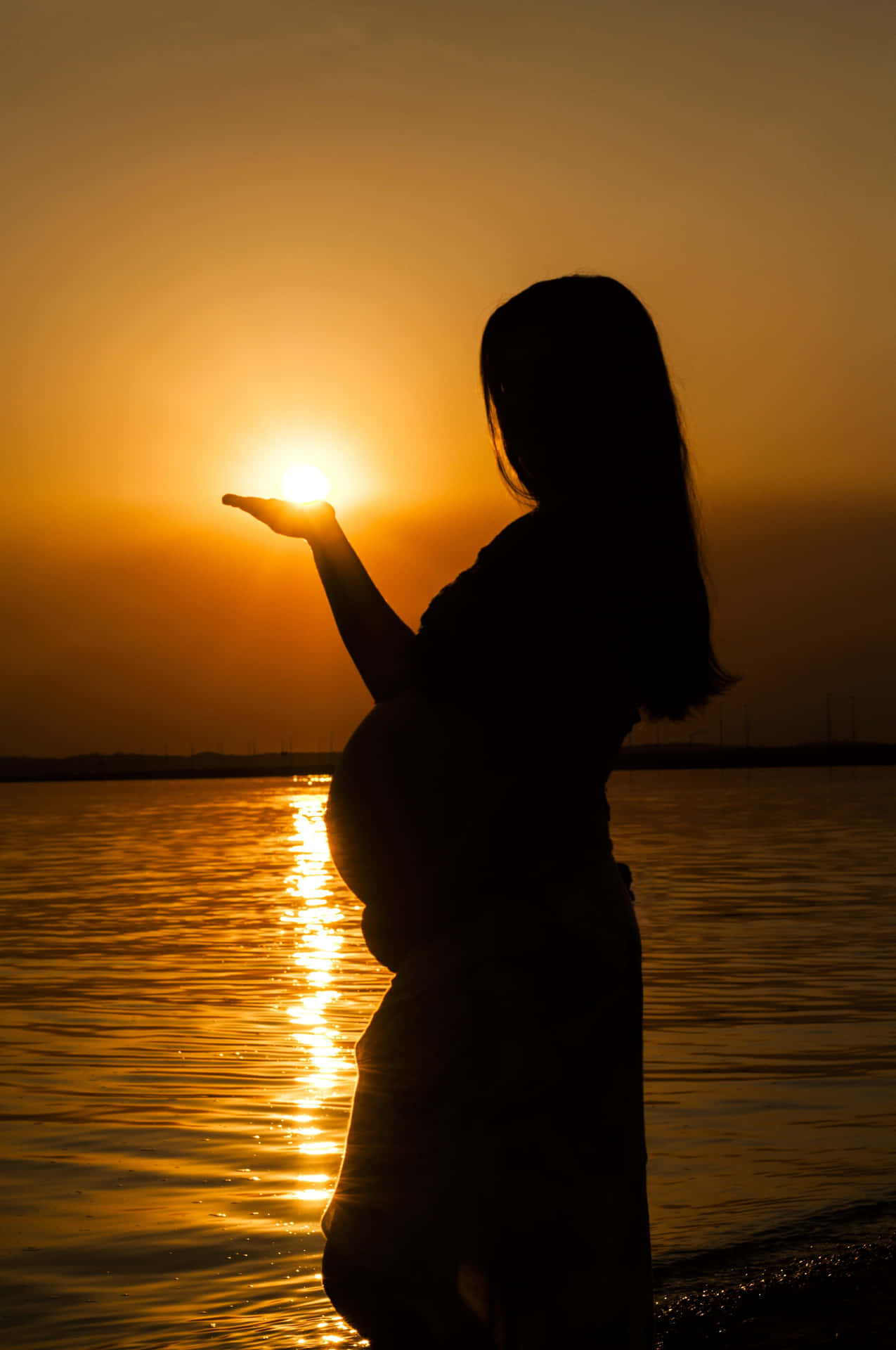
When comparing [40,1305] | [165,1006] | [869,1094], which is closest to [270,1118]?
[40,1305]

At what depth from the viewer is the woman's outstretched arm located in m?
1.83

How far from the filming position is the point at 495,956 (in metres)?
1.78

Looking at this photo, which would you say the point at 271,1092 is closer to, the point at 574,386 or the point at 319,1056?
the point at 319,1056

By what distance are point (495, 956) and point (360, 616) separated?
0.43m

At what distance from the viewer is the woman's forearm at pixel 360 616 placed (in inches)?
72.1

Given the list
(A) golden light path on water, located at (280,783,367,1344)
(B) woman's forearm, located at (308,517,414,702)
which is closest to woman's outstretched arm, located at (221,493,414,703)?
(B) woman's forearm, located at (308,517,414,702)

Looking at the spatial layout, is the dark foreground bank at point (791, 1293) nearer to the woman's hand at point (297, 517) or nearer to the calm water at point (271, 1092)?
the calm water at point (271, 1092)

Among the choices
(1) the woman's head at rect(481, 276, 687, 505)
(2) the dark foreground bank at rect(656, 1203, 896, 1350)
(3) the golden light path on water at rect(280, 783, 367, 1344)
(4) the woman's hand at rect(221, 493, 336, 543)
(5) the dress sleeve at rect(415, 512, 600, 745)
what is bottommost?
(3) the golden light path on water at rect(280, 783, 367, 1344)

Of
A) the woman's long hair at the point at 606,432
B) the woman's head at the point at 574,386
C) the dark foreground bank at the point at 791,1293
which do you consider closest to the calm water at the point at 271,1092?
the dark foreground bank at the point at 791,1293

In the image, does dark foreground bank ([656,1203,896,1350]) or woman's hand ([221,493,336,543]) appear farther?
Answer: dark foreground bank ([656,1203,896,1350])

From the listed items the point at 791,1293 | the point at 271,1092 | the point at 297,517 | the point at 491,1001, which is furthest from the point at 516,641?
the point at 271,1092

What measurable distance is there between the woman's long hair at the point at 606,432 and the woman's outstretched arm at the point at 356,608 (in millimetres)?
273

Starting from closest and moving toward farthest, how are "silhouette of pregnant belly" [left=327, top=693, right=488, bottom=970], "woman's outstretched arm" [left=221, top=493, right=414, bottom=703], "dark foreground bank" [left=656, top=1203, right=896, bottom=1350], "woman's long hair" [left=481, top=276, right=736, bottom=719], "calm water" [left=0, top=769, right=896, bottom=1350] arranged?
"silhouette of pregnant belly" [left=327, top=693, right=488, bottom=970] → "woman's outstretched arm" [left=221, top=493, right=414, bottom=703] → "woman's long hair" [left=481, top=276, right=736, bottom=719] → "dark foreground bank" [left=656, top=1203, right=896, bottom=1350] → "calm water" [left=0, top=769, right=896, bottom=1350]

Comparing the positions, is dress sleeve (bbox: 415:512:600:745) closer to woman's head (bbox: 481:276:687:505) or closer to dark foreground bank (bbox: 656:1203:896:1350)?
woman's head (bbox: 481:276:687:505)
